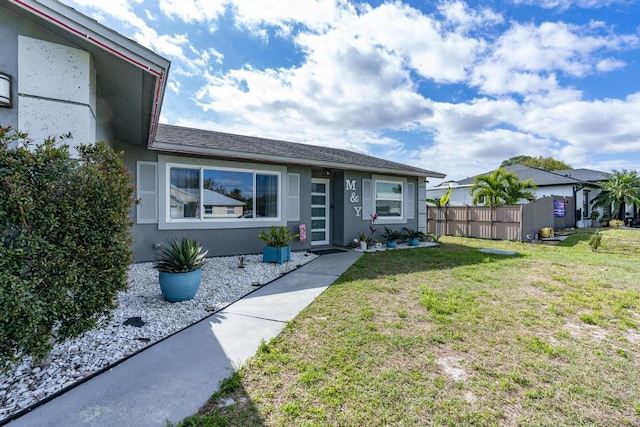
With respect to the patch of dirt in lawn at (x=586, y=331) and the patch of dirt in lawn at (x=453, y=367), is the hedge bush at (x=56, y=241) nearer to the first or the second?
the patch of dirt in lawn at (x=453, y=367)

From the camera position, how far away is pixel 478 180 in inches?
581

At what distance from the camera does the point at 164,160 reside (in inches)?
293

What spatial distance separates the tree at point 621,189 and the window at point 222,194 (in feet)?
83.8

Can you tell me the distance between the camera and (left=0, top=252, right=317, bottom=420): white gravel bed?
2467 mm

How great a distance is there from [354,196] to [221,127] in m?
7.15

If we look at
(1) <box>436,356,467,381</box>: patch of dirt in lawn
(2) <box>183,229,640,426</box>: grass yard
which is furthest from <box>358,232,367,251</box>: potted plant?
(1) <box>436,356,467,381</box>: patch of dirt in lawn

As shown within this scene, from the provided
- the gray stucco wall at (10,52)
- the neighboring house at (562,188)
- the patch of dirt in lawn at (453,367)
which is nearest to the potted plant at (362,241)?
the patch of dirt in lawn at (453,367)

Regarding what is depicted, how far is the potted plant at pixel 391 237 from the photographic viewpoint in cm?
1070

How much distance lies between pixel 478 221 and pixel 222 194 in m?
12.1

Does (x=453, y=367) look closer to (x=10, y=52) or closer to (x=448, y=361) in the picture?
(x=448, y=361)

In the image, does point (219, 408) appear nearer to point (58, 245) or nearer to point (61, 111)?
point (58, 245)

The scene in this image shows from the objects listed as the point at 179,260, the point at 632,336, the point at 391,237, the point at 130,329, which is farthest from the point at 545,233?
the point at 130,329

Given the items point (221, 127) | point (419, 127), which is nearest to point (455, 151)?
point (419, 127)

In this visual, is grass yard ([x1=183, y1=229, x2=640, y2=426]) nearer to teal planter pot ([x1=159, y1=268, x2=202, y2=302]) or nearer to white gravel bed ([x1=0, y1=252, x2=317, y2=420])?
white gravel bed ([x1=0, y1=252, x2=317, y2=420])
